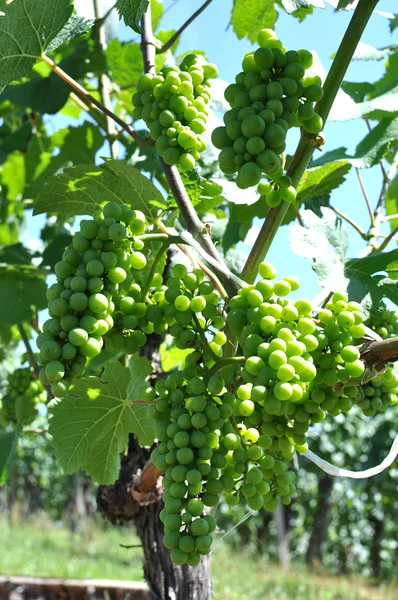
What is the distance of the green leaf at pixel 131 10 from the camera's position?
946 mm

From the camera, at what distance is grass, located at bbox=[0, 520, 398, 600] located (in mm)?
6562

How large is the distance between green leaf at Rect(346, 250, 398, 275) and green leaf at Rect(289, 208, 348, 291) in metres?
0.04

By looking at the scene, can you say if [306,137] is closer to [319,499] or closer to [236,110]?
[236,110]

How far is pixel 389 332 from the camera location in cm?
111

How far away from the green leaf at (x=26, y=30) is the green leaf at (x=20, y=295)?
0.88m

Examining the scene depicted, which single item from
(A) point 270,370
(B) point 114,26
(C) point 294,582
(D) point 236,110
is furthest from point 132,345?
(C) point 294,582

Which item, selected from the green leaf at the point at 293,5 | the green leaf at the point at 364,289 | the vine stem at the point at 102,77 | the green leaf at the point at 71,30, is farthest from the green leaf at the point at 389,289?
the vine stem at the point at 102,77

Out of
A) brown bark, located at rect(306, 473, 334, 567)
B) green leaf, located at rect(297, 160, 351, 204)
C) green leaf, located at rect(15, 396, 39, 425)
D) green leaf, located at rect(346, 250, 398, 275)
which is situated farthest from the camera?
brown bark, located at rect(306, 473, 334, 567)

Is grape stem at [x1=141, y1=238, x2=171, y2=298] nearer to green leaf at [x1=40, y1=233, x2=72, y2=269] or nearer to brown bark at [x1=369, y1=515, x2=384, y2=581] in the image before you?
green leaf at [x1=40, y1=233, x2=72, y2=269]

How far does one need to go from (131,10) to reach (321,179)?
0.51 metres

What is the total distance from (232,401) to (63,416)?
0.44 meters

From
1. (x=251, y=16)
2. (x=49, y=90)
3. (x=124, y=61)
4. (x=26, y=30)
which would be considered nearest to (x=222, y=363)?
(x=26, y=30)

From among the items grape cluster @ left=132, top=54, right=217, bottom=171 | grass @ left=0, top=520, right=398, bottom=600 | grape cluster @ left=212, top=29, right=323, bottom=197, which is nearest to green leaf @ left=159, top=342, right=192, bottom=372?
grape cluster @ left=132, top=54, right=217, bottom=171

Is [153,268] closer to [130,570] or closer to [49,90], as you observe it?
[49,90]
